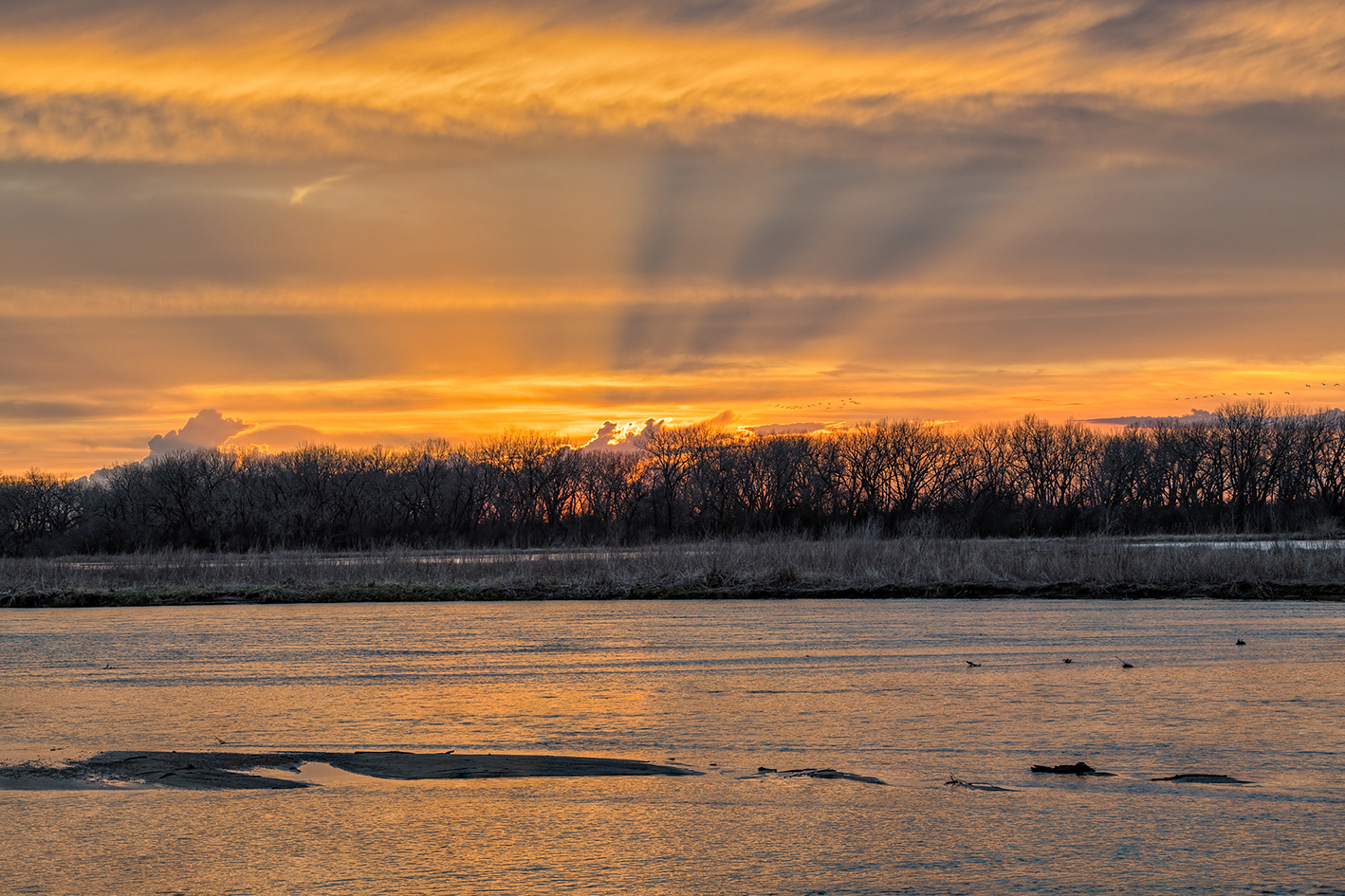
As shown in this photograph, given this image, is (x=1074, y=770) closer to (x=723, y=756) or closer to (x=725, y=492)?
(x=723, y=756)

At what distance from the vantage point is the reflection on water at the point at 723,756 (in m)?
6.64

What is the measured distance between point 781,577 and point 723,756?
79.1 feet

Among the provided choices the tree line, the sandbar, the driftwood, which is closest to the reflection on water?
the driftwood

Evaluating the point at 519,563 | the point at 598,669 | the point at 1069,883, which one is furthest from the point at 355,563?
the point at 1069,883

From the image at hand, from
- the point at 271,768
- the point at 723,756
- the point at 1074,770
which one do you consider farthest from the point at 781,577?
the point at 271,768

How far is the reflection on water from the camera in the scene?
6.64 m

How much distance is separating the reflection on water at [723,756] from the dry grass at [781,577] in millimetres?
10883

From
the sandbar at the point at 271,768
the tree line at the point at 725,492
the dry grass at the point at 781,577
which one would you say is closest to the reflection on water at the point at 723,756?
the sandbar at the point at 271,768

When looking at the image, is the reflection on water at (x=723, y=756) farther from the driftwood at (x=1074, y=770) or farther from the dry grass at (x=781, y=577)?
the dry grass at (x=781, y=577)

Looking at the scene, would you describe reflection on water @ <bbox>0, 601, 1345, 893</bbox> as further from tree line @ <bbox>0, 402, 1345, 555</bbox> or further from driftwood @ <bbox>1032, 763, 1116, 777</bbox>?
tree line @ <bbox>0, 402, 1345, 555</bbox>

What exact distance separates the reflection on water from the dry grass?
1088 centimetres

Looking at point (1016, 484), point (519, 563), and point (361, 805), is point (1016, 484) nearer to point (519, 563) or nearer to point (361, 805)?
point (519, 563)

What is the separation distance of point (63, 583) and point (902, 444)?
8680 centimetres

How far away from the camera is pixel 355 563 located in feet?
137
